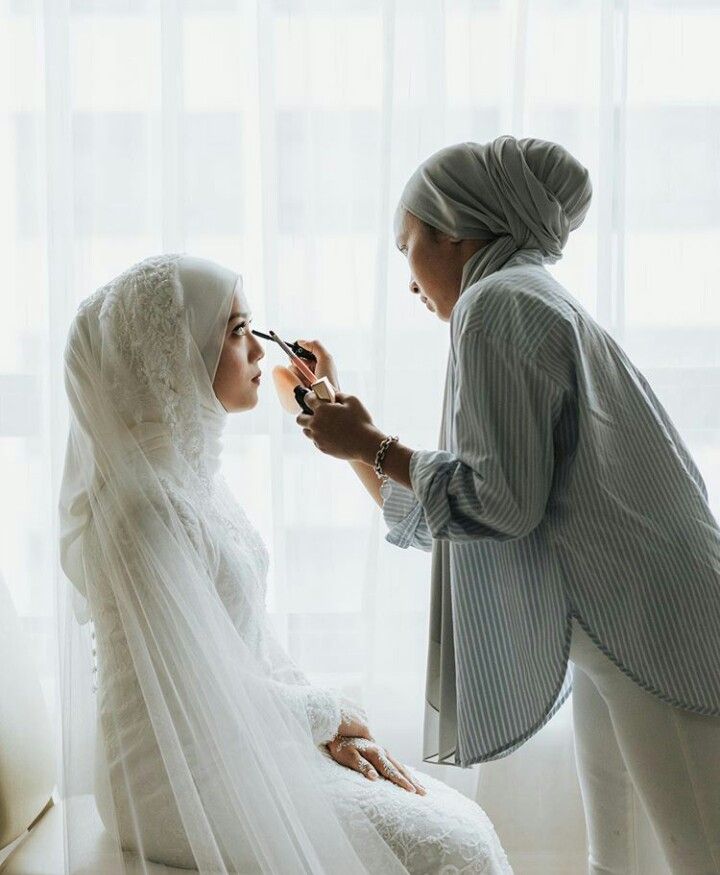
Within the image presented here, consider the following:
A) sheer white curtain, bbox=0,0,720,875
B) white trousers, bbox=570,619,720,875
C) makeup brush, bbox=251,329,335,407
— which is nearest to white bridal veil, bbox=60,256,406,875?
makeup brush, bbox=251,329,335,407

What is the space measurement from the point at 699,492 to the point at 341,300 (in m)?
1.12

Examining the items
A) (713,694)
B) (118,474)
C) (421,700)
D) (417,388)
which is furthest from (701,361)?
(118,474)

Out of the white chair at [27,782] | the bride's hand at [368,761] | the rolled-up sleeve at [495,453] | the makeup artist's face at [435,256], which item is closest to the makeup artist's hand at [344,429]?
the rolled-up sleeve at [495,453]

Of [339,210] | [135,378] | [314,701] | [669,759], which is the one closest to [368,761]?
[314,701]

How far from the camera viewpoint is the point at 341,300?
2242 millimetres

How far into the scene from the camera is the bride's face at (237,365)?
1678mm

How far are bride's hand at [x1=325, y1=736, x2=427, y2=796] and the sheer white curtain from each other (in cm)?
65

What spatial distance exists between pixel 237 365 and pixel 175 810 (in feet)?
2.35

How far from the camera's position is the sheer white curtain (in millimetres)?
2189

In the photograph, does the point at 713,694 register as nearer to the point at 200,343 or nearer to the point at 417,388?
the point at 200,343

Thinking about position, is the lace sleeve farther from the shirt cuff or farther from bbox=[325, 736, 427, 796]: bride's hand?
the shirt cuff

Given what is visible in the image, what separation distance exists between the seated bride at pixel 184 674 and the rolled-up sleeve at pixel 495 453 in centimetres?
40

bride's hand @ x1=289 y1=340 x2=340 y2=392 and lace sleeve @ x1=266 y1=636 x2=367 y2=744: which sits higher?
bride's hand @ x1=289 y1=340 x2=340 y2=392

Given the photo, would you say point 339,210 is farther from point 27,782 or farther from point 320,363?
point 27,782
